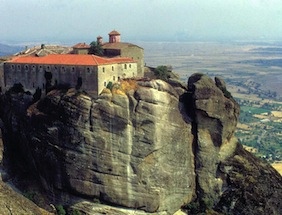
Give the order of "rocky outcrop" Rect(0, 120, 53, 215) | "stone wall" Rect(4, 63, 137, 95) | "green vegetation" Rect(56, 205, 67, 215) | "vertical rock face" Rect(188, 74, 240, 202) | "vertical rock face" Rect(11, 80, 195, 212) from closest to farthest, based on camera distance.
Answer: "rocky outcrop" Rect(0, 120, 53, 215), "vertical rock face" Rect(11, 80, 195, 212), "green vegetation" Rect(56, 205, 67, 215), "stone wall" Rect(4, 63, 137, 95), "vertical rock face" Rect(188, 74, 240, 202)

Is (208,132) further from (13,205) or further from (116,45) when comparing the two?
(13,205)

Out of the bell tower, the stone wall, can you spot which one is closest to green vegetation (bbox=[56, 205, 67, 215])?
the stone wall

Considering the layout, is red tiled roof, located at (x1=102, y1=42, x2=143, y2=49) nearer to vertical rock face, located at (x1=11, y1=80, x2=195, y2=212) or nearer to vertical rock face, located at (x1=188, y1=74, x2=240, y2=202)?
vertical rock face, located at (x1=11, y1=80, x2=195, y2=212)

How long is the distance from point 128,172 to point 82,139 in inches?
261

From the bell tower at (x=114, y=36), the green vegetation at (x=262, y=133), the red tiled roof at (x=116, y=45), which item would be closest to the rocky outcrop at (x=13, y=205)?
the red tiled roof at (x=116, y=45)

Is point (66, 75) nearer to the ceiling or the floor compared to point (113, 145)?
nearer to the ceiling

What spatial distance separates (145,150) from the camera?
49719mm

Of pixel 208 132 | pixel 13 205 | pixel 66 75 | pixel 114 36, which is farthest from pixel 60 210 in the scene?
pixel 114 36

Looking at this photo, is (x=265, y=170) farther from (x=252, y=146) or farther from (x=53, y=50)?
(x=252, y=146)

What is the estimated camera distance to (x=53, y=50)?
66.8 m

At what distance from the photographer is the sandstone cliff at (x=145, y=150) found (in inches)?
1943

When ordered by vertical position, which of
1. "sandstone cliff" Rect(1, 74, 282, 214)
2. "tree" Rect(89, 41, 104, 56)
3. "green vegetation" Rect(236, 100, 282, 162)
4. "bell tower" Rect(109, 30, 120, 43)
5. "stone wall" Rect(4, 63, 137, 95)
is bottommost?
"green vegetation" Rect(236, 100, 282, 162)

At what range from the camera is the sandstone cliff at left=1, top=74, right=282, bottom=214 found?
49344 mm

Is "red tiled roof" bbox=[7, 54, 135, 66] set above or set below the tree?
below
